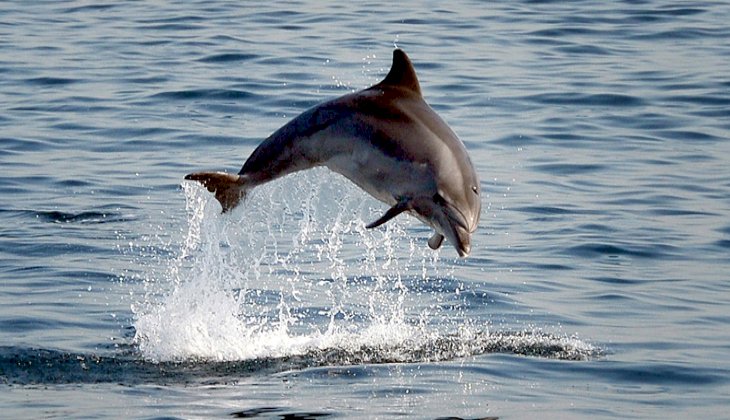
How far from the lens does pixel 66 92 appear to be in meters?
20.7

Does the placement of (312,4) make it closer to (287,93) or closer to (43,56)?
(43,56)

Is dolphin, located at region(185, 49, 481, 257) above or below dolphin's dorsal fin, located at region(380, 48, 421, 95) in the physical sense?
below

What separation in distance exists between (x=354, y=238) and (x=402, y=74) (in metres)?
5.13

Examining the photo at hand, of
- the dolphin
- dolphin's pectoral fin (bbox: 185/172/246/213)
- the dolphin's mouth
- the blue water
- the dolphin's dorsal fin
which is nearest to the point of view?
the dolphin's mouth

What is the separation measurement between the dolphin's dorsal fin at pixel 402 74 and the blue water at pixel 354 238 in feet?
4.58

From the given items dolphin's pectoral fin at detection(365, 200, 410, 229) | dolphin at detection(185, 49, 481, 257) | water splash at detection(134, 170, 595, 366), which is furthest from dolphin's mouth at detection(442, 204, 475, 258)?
water splash at detection(134, 170, 595, 366)

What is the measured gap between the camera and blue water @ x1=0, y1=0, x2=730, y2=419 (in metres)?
9.53

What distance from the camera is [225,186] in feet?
30.8

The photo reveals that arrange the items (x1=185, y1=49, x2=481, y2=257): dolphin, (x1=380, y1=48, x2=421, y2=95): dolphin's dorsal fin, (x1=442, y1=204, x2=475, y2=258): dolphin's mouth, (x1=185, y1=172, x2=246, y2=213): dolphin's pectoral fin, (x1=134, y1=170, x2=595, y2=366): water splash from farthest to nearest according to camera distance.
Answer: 1. (x1=134, y1=170, x2=595, y2=366): water splash
2. (x1=185, y1=172, x2=246, y2=213): dolphin's pectoral fin
3. (x1=380, y1=48, x2=421, y2=95): dolphin's dorsal fin
4. (x1=185, y1=49, x2=481, y2=257): dolphin
5. (x1=442, y1=204, x2=475, y2=258): dolphin's mouth

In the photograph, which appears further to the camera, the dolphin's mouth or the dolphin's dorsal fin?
the dolphin's dorsal fin

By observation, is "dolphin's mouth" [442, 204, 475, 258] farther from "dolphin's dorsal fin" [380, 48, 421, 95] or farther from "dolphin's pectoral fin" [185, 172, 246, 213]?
"dolphin's pectoral fin" [185, 172, 246, 213]

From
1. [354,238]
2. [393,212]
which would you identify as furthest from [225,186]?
[354,238]

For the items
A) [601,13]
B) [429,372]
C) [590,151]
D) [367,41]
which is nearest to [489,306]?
[429,372]

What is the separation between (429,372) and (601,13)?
18.8 m
